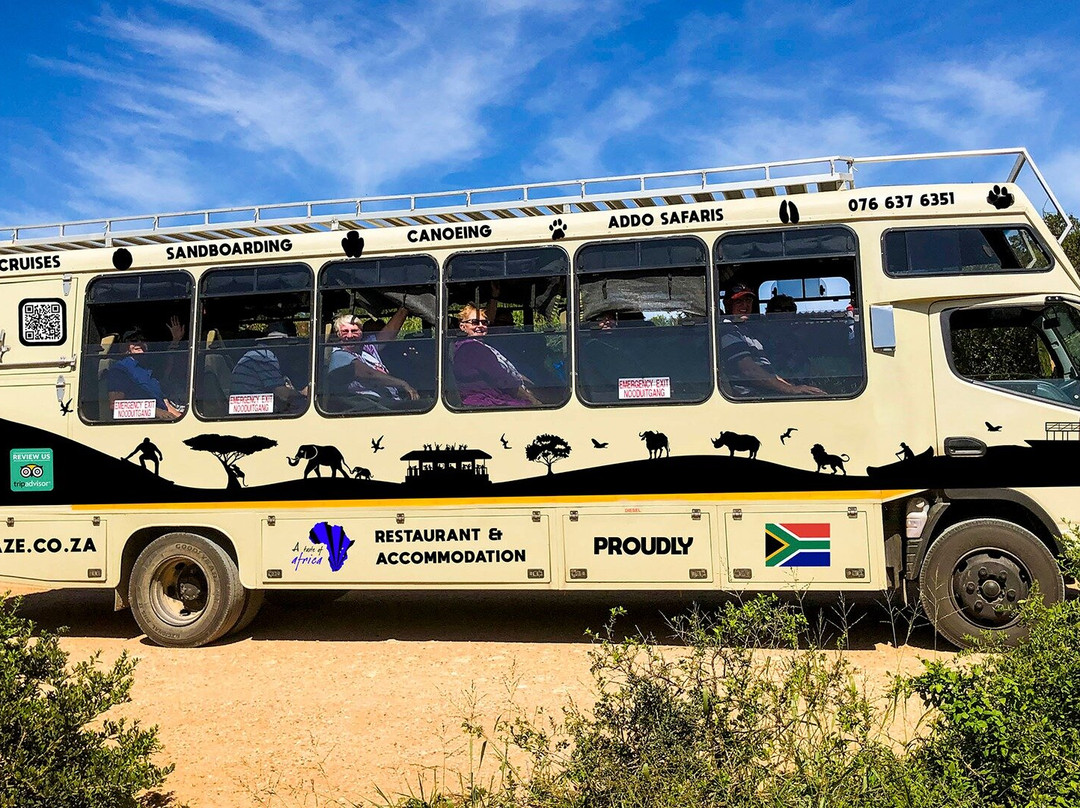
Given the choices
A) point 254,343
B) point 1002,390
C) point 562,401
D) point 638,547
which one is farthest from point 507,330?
point 1002,390

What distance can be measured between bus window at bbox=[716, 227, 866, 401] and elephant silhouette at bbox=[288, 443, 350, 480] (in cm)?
335

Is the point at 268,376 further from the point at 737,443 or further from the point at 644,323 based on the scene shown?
the point at 737,443

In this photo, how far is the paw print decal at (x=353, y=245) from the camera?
8.44m

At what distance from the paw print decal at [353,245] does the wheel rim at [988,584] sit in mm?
5687

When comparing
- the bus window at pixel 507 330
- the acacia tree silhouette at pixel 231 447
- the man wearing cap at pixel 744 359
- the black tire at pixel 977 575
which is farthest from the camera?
the acacia tree silhouette at pixel 231 447

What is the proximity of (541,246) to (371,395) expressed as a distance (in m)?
1.98

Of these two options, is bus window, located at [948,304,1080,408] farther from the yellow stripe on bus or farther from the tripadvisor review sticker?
the tripadvisor review sticker

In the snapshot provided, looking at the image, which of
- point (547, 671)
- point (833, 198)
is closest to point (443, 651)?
point (547, 671)

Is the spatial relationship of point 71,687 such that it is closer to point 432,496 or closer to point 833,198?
point 432,496

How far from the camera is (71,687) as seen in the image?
3986 millimetres

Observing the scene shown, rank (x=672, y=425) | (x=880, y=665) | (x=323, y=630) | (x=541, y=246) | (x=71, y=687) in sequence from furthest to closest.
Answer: (x=323, y=630)
(x=541, y=246)
(x=672, y=425)
(x=880, y=665)
(x=71, y=687)

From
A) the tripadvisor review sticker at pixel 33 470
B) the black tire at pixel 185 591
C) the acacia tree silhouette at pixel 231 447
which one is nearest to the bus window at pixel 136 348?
the acacia tree silhouette at pixel 231 447

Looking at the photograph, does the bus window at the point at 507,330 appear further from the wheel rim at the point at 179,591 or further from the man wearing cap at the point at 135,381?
the wheel rim at the point at 179,591

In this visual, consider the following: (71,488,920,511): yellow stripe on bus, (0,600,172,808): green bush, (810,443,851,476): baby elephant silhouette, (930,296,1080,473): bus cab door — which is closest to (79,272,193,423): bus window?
(71,488,920,511): yellow stripe on bus
